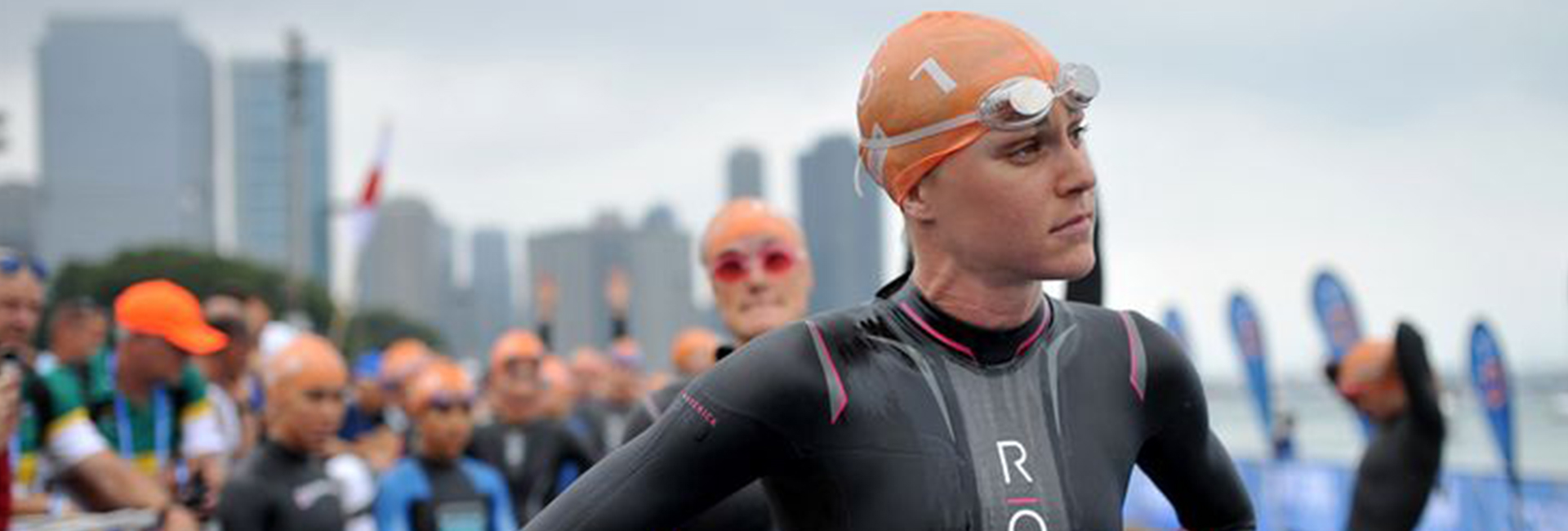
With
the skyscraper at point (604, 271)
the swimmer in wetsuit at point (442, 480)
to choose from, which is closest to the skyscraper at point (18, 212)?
the skyscraper at point (604, 271)

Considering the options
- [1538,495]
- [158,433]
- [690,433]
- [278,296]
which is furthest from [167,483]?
[278,296]

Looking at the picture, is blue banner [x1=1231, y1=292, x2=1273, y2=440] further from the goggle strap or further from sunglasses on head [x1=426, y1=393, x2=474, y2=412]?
the goggle strap

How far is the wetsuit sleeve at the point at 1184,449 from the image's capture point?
255 centimetres

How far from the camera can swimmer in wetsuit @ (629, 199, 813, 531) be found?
4.30 metres

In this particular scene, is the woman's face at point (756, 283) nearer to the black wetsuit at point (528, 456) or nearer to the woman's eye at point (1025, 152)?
the woman's eye at point (1025, 152)

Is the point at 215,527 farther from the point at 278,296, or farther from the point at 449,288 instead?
the point at 449,288

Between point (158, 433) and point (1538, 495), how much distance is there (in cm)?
774

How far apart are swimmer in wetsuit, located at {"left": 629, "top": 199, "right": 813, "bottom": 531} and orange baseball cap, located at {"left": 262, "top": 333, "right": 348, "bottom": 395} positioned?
2594 millimetres

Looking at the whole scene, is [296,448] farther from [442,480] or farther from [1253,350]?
[1253,350]

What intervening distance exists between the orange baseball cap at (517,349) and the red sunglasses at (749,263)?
5972mm

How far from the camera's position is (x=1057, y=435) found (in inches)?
92.1

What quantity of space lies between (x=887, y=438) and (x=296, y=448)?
194 inches

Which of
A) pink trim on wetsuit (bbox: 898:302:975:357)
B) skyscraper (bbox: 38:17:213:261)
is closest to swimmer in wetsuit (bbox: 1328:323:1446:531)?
pink trim on wetsuit (bbox: 898:302:975:357)

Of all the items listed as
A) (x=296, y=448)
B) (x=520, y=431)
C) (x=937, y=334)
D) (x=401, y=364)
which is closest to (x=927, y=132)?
(x=937, y=334)
